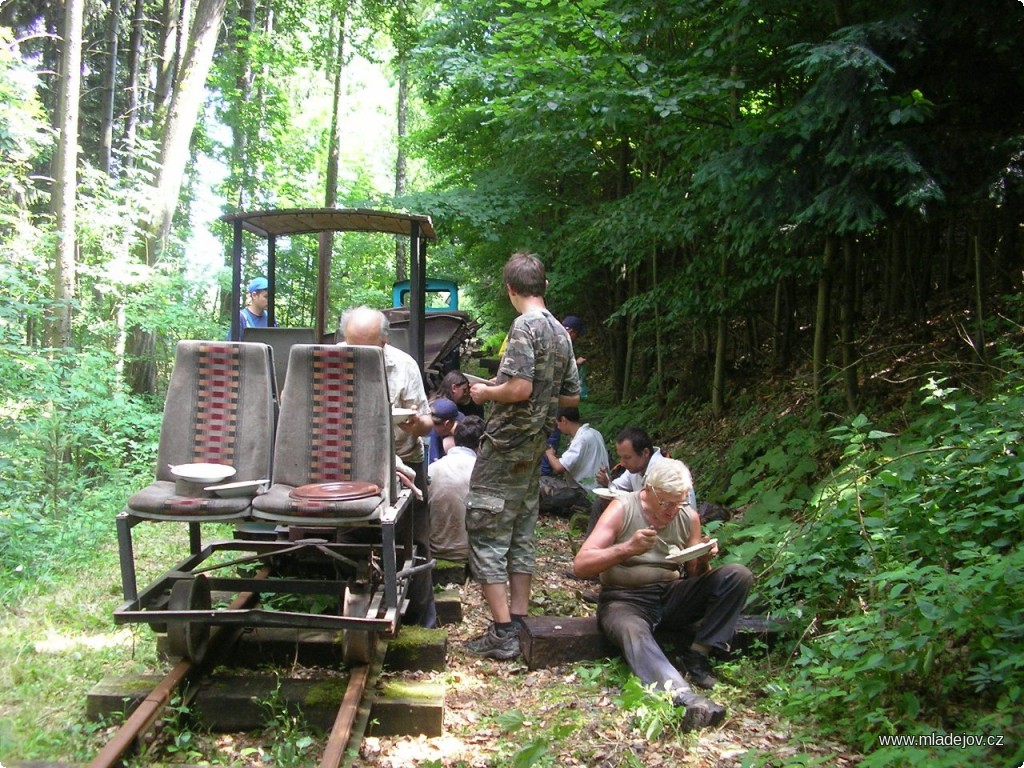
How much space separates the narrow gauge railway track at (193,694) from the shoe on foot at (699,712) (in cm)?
143

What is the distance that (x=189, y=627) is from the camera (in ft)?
12.6

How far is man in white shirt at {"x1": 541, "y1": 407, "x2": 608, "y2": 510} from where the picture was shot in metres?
8.11

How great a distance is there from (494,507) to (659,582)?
1003 mm

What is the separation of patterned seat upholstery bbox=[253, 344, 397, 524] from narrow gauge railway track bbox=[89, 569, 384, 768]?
0.85 m

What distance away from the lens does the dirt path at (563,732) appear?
3459 millimetres

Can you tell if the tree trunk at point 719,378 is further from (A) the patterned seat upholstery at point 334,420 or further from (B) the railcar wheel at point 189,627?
(B) the railcar wheel at point 189,627

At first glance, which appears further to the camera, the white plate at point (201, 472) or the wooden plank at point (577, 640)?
the wooden plank at point (577, 640)

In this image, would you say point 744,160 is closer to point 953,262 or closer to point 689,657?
point 953,262

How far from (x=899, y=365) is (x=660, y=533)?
3668 mm

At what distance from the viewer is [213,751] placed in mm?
3467

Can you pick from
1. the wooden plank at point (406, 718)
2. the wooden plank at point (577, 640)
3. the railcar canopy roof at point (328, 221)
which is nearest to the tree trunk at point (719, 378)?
the railcar canopy roof at point (328, 221)

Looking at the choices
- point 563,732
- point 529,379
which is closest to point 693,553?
point 563,732

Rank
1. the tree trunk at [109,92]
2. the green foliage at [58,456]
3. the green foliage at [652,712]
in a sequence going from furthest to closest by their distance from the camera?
1. the tree trunk at [109,92]
2. the green foliage at [58,456]
3. the green foliage at [652,712]

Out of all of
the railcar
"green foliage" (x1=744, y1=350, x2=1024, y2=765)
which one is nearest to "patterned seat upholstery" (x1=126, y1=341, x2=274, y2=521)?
the railcar
